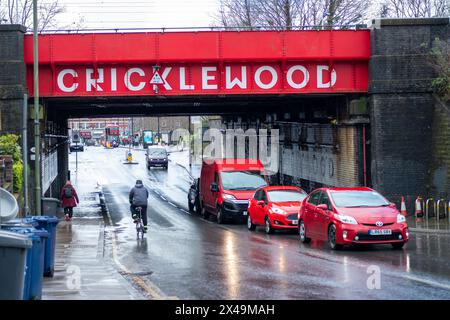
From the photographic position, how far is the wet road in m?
12.5

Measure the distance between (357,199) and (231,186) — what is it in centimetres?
1036

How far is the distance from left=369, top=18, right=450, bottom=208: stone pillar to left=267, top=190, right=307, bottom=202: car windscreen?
16.5 ft

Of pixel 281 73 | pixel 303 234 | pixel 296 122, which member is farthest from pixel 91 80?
pixel 296 122

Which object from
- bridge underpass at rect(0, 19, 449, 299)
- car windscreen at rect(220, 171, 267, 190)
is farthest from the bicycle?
car windscreen at rect(220, 171, 267, 190)

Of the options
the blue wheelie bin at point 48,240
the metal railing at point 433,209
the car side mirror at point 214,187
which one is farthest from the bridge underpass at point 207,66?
the blue wheelie bin at point 48,240

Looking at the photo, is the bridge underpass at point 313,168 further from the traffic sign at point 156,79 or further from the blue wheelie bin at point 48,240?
the blue wheelie bin at point 48,240

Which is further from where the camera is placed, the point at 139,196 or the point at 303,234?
the point at 139,196

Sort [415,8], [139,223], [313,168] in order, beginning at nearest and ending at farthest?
[139,223] < [313,168] < [415,8]

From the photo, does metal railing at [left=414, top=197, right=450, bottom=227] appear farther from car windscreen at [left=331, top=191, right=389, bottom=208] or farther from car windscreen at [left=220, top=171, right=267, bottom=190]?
car windscreen at [left=331, top=191, right=389, bottom=208]

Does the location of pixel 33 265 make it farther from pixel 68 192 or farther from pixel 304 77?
pixel 304 77

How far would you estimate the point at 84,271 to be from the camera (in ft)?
50.7

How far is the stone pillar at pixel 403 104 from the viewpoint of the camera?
29.6 meters

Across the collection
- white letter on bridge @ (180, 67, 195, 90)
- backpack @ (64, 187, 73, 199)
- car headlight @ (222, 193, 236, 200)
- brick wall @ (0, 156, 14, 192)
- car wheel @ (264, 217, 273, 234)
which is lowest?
car wheel @ (264, 217, 273, 234)
